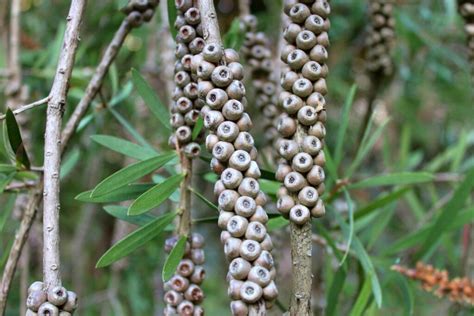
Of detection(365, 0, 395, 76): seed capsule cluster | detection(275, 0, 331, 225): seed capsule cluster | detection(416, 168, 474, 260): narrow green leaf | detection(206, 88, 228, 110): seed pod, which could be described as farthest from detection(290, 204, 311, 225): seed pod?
detection(365, 0, 395, 76): seed capsule cluster

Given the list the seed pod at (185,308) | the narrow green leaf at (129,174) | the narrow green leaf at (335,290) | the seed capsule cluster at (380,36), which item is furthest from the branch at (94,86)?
the seed capsule cluster at (380,36)

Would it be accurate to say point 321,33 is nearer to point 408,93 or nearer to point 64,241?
point 408,93

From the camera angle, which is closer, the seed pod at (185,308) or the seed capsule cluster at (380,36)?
the seed pod at (185,308)

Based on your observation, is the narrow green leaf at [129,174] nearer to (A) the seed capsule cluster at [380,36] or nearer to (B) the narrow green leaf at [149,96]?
(B) the narrow green leaf at [149,96]

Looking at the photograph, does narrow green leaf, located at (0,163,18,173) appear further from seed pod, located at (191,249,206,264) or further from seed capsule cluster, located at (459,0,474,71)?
seed capsule cluster, located at (459,0,474,71)

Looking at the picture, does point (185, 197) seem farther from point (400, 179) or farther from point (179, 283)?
point (400, 179)
